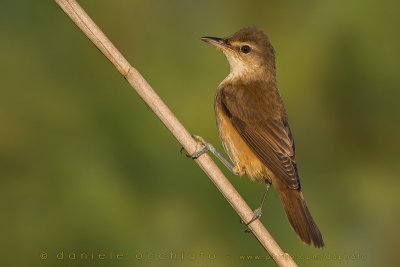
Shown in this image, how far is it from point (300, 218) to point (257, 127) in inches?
30.0

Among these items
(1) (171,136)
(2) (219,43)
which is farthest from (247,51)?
(1) (171,136)

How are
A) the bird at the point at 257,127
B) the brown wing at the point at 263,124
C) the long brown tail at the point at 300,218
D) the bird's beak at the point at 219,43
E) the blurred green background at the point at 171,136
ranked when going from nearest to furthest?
the long brown tail at the point at 300,218
the bird at the point at 257,127
the brown wing at the point at 263,124
the blurred green background at the point at 171,136
the bird's beak at the point at 219,43

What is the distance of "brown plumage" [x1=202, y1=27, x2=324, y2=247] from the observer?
12.6 ft

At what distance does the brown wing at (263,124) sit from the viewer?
13.2 ft

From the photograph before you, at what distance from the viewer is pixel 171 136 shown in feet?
15.5

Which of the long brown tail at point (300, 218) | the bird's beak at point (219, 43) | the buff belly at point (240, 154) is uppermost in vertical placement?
the bird's beak at point (219, 43)

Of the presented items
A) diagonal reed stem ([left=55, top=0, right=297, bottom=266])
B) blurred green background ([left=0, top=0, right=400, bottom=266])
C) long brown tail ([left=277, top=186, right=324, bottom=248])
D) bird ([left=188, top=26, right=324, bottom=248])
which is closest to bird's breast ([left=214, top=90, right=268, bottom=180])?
bird ([left=188, top=26, right=324, bottom=248])

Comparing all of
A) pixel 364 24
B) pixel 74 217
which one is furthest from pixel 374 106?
pixel 74 217

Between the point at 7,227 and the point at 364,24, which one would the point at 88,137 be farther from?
the point at 364,24

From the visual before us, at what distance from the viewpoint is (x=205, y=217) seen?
14.6 feet

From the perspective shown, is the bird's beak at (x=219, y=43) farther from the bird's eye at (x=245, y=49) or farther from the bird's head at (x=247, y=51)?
the bird's eye at (x=245, y=49)

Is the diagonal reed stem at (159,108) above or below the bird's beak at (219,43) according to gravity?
below

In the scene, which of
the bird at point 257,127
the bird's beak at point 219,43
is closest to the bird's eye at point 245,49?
the bird at point 257,127

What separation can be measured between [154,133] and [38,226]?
1.11 metres
